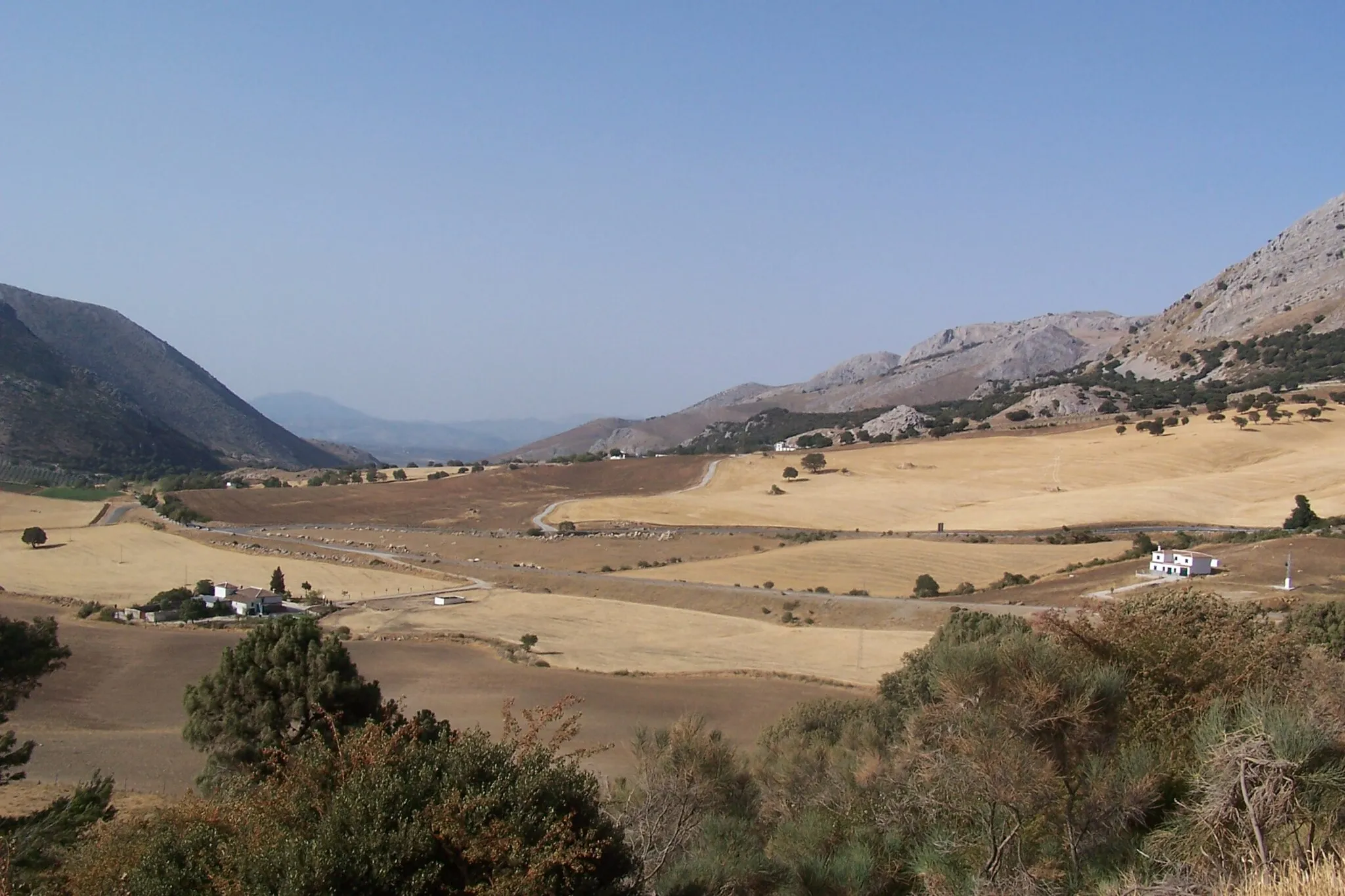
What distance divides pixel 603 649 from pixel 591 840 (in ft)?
96.5

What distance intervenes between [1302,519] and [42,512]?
86236 mm

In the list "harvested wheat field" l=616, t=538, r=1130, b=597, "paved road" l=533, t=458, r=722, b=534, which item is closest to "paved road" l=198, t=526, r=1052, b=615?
"harvested wheat field" l=616, t=538, r=1130, b=597

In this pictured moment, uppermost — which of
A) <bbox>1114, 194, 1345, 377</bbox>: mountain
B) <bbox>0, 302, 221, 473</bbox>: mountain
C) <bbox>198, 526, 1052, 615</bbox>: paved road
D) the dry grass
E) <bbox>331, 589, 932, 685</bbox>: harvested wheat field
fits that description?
<bbox>1114, 194, 1345, 377</bbox>: mountain

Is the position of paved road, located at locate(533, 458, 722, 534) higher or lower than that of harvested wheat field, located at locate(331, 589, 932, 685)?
higher

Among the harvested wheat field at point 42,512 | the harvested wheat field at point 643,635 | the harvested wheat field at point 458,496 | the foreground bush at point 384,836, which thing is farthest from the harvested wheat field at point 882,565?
the harvested wheat field at point 42,512

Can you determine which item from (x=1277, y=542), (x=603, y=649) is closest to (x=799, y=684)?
(x=603, y=649)

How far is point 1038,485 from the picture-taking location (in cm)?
7500

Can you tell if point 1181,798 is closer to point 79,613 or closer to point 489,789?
point 489,789

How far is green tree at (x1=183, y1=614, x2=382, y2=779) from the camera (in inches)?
623

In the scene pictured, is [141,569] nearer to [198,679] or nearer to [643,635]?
[198,679]

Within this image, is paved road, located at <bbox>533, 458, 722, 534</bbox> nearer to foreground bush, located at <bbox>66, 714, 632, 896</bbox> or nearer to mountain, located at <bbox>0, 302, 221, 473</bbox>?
foreground bush, located at <bbox>66, 714, 632, 896</bbox>

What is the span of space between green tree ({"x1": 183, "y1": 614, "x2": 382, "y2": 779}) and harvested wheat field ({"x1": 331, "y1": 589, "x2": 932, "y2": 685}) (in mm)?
15851

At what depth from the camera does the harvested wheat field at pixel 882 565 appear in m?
47.5

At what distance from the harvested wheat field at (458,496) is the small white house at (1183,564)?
46162mm
